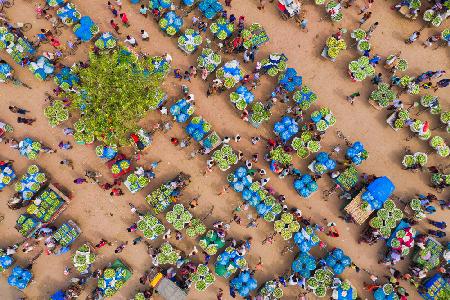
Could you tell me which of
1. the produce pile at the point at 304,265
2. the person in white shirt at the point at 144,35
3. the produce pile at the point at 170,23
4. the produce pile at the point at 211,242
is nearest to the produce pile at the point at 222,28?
the produce pile at the point at 170,23

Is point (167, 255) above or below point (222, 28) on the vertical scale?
below

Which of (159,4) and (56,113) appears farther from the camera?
(159,4)

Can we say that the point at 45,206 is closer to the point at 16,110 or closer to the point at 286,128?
the point at 16,110

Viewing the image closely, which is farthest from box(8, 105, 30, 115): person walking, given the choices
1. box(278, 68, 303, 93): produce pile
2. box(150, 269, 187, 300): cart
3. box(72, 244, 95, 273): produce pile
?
box(278, 68, 303, 93): produce pile

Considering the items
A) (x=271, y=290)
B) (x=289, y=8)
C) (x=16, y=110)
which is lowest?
(x=16, y=110)

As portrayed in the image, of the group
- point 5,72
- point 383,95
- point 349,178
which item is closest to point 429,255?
point 349,178

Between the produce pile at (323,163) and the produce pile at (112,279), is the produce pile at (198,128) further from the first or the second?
the produce pile at (112,279)
